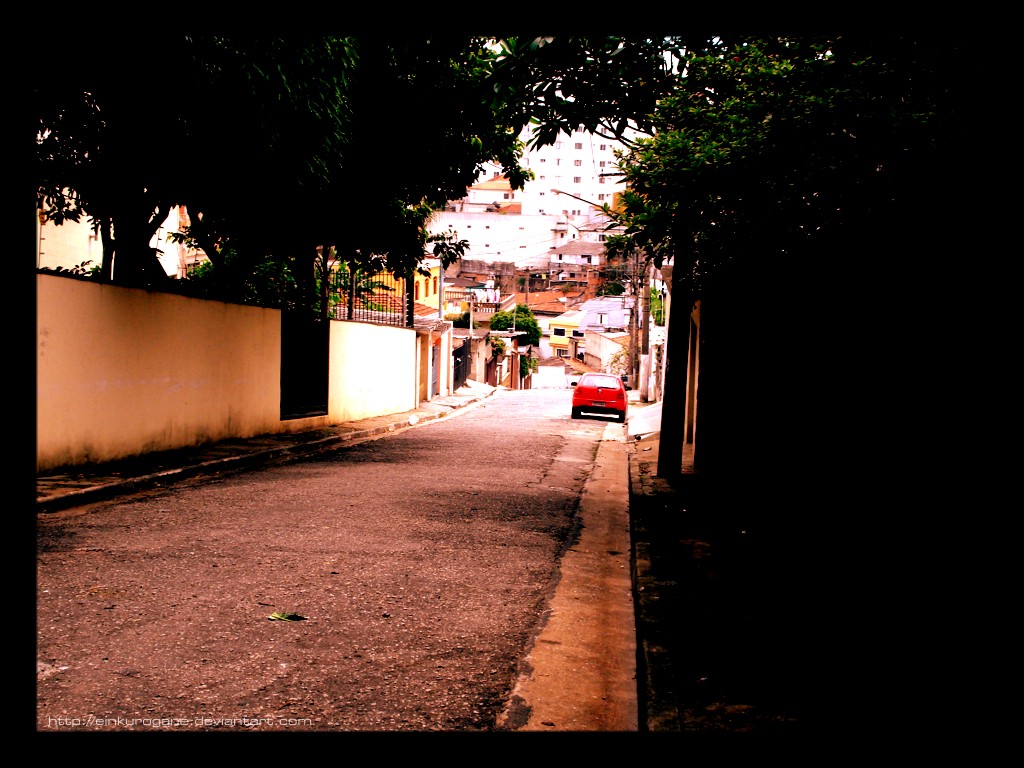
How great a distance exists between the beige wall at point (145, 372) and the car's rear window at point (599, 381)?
34.8ft

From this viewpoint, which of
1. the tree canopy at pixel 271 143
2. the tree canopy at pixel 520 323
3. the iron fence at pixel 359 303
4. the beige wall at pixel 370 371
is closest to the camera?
the tree canopy at pixel 271 143

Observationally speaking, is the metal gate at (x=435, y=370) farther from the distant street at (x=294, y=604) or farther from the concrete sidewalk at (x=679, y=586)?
the distant street at (x=294, y=604)

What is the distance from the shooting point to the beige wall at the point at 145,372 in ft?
33.4

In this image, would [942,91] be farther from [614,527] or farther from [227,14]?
[614,527]

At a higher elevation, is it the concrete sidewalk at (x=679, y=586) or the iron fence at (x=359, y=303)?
the iron fence at (x=359, y=303)

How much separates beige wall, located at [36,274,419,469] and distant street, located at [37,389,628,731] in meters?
1.53

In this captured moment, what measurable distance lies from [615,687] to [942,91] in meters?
3.52

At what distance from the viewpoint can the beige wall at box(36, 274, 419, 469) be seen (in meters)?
10.2

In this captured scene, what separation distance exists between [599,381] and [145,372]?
1671 cm

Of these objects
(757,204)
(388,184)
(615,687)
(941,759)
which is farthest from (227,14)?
(388,184)

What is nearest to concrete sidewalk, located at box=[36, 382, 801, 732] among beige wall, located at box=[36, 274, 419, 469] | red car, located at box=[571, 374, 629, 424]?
beige wall, located at box=[36, 274, 419, 469]

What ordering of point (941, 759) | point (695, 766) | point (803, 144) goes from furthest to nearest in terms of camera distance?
1. point (803, 144)
2. point (941, 759)
3. point (695, 766)

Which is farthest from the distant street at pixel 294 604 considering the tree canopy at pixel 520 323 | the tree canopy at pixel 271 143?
the tree canopy at pixel 520 323

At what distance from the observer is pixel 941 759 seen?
251 cm
